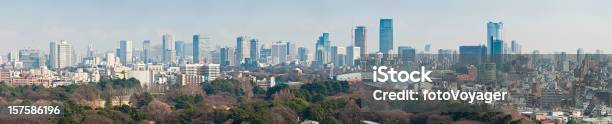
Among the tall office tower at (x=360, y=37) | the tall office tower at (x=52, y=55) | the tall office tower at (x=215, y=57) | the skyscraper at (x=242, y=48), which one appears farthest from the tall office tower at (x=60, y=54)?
Answer: the tall office tower at (x=360, y=37)

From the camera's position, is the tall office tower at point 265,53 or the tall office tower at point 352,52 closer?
the tall office tower at point 352,52

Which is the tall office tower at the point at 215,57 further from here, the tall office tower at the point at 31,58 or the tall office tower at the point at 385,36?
the tall office tower at the point at 385,36

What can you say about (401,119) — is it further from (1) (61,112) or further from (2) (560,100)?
(1) (61,112)

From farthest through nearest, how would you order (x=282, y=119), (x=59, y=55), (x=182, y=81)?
(x=59, y=55) → (x=182, y=81) → (x=282, y=119)

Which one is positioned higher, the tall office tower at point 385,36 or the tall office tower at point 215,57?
the tall office tower at point 385,36

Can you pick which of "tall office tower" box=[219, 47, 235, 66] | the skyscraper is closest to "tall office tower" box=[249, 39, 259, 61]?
the skyscraper

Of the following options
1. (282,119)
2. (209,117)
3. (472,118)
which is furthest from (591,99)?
(209,117)
